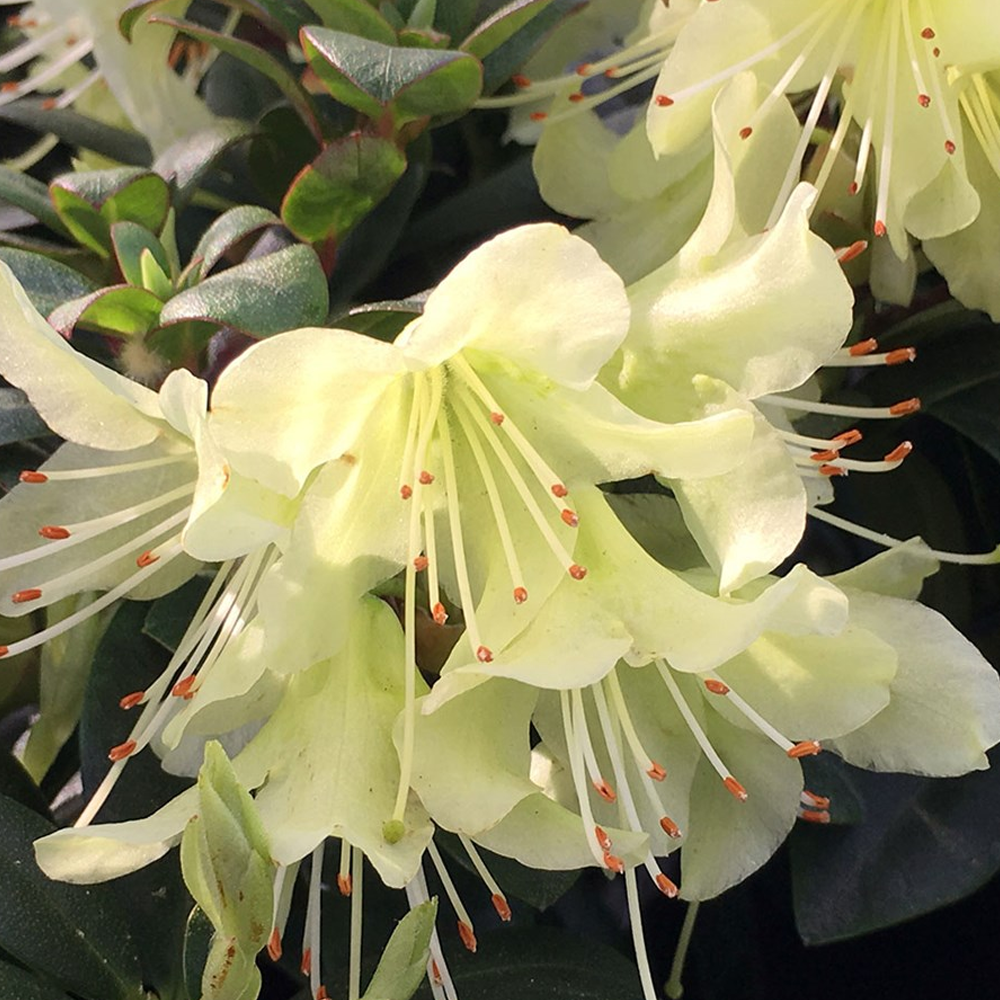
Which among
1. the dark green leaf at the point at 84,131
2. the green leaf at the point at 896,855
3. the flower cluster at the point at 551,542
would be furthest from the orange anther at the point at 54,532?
the green leaf at the point at 896,855

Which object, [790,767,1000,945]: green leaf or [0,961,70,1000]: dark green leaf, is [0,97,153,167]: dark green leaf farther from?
[790,767,1000,945]: green leaf

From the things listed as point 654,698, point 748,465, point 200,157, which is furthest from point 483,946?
point 200,157

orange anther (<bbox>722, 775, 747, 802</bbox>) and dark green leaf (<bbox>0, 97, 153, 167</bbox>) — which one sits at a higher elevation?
dark green leaf (<bbox>0, 97, 153, 167</bbox>)

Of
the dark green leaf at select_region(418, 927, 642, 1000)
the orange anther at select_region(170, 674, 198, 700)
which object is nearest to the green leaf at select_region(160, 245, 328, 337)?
the orange anther at select_region(170, 674, 198, 700)

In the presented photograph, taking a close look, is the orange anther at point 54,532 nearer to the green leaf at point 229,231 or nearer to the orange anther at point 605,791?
the green leaf at point 229,231

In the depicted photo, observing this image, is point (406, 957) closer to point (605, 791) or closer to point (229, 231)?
point (605, 791)

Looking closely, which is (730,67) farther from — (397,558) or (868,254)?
(397,558)

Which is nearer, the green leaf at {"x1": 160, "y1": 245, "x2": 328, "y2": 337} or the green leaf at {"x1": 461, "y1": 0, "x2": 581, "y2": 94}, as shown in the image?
the green leaf at {"x1": 160, "y1": 245, "x2": 328, "y2": 337}
